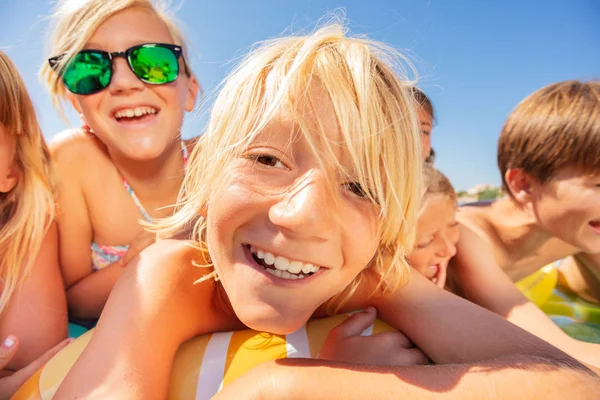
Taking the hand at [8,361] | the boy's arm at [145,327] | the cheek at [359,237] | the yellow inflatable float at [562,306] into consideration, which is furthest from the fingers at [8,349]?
the yellow inflatable float at [562,306]

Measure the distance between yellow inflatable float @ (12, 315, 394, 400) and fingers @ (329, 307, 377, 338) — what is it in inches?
1.1

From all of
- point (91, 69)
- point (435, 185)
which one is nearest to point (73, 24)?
point (91, 69)

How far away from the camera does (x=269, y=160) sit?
48.4 inches

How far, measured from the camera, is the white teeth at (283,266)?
1.22 metres

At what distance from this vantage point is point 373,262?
5.24 ft

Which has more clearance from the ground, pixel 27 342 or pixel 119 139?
pixel 119 139

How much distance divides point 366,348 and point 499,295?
1.18 meters

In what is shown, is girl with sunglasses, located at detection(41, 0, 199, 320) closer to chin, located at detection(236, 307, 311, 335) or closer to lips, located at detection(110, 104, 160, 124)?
lips, located at detection(110, 104, 160, 124)

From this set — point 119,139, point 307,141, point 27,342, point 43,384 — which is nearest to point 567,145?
point 307,141

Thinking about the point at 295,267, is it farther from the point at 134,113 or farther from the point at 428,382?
the point at 134,113

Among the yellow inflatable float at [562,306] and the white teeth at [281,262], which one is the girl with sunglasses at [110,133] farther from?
the yellow inflatable float at [562,306]

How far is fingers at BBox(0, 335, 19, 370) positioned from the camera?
5.91 feet

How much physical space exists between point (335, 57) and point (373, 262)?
79cm

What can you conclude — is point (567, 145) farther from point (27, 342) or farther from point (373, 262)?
point (27, 342)
